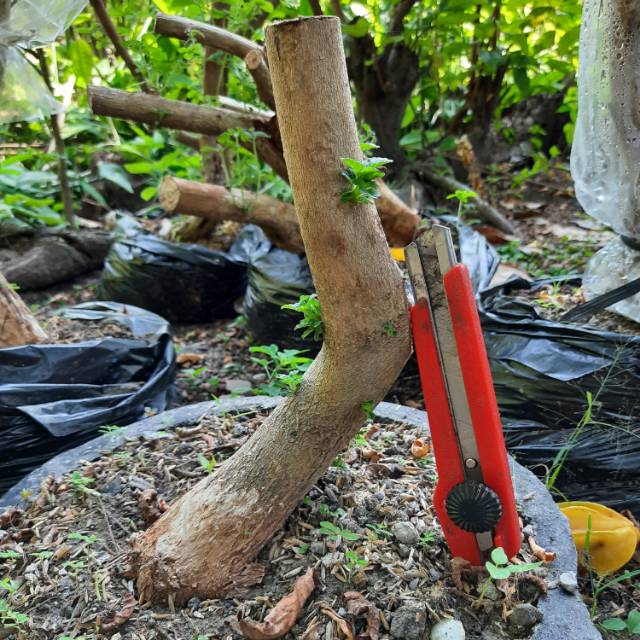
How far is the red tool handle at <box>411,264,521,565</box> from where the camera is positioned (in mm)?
1005

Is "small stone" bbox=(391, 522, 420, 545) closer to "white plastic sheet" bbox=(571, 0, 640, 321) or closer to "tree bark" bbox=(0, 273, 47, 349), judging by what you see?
"white plastic sheet" bbox=(571, 0, 640, 321)

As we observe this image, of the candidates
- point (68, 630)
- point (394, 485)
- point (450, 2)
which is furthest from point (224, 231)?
point (68, 630)

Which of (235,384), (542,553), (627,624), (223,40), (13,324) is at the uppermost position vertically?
(223,40)

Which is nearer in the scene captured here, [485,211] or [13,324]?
[13,324]

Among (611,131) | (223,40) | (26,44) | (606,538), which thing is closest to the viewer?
(606,538)

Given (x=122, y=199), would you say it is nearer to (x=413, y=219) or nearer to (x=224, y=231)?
(x=224, y=231)

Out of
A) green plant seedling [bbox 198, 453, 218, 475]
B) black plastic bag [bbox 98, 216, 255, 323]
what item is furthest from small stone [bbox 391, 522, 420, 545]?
black plastic bag [bbox 98, 216, 255, 323]

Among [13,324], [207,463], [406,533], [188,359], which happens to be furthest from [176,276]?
[406,533]

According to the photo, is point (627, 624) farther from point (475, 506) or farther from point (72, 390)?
point (72, 390)

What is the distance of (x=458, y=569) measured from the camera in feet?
3.64

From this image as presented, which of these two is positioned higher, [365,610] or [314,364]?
[314,364]

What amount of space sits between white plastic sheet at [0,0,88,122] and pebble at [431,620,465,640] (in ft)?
7.55

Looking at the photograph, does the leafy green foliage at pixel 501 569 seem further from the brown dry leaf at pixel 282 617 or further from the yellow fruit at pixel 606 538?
the yellow fruit at pixel 606 538

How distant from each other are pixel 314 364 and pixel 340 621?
1.47 feet
